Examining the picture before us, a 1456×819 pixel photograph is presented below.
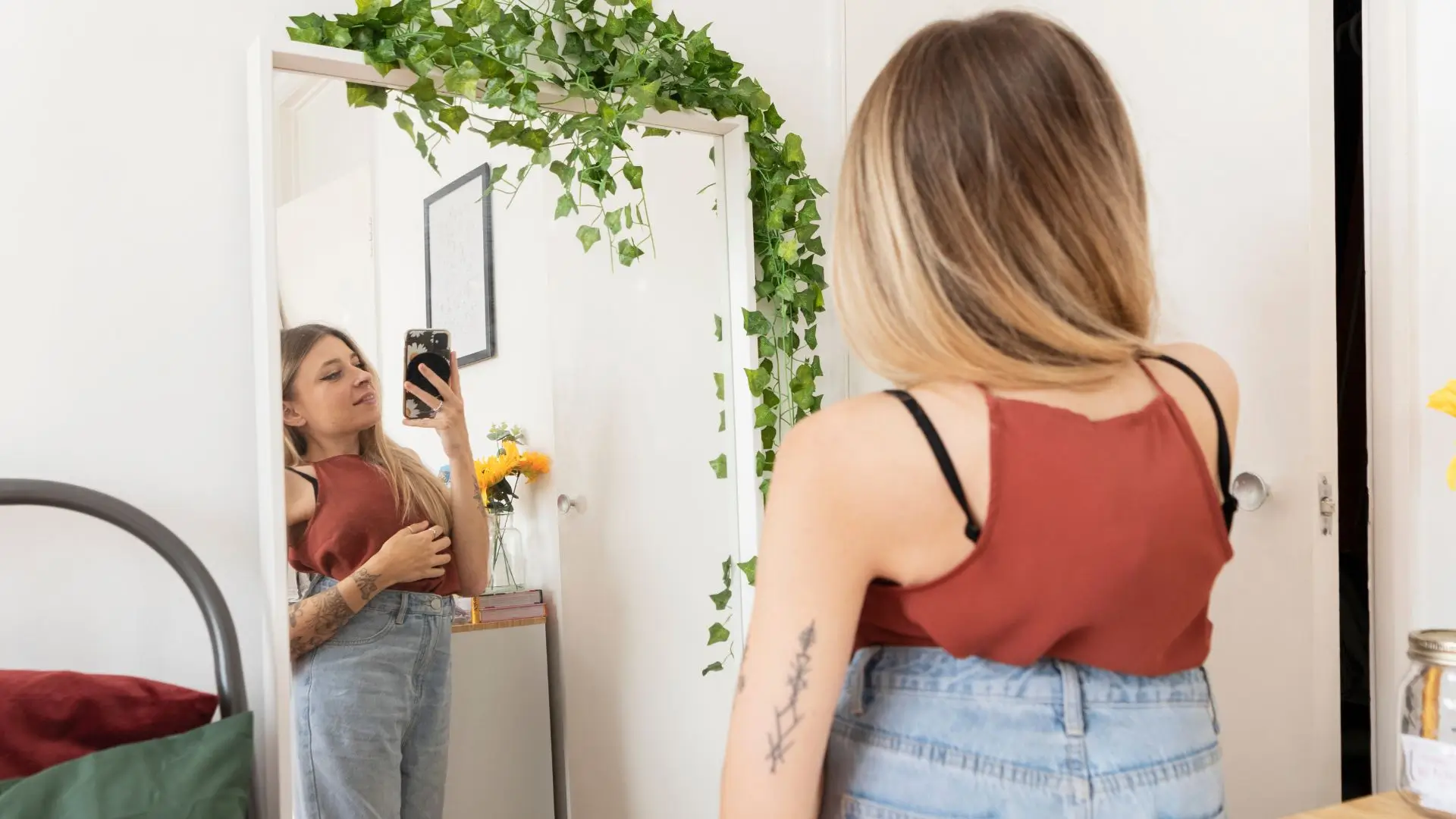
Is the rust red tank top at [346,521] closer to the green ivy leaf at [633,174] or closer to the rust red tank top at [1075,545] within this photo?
the green ivy leaf at [633,174]

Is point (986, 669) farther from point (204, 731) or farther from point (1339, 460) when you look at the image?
point (1339, 460)

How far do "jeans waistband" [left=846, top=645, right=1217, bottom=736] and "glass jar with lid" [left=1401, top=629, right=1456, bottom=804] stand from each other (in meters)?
0.35

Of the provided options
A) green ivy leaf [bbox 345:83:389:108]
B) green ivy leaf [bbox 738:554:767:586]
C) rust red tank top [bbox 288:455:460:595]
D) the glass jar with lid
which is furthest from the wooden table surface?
green ivy leaf [bbox 345:83:389:108]

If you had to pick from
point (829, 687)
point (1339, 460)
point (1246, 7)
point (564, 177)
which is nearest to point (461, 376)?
point (564, 177)

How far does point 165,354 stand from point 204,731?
0.47 metres

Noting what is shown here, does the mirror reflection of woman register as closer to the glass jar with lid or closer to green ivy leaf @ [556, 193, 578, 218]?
green ivy leaf @ [556, 193, 578, 218]

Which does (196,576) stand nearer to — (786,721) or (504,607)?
(504,607)

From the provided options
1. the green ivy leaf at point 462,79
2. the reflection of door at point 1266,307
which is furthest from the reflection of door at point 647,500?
the reflection of door at point 1266,307

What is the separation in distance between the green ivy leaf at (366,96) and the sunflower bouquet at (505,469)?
46 cm

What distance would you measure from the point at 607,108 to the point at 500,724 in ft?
2.88

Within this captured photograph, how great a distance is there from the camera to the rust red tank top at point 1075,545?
31.6 inches

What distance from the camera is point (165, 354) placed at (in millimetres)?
1407

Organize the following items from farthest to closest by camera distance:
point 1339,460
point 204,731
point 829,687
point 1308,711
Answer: point 1339,460 < point 1308,711 < point 204,731 < point 829,687

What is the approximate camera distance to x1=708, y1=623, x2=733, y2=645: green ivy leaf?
1.80 m
